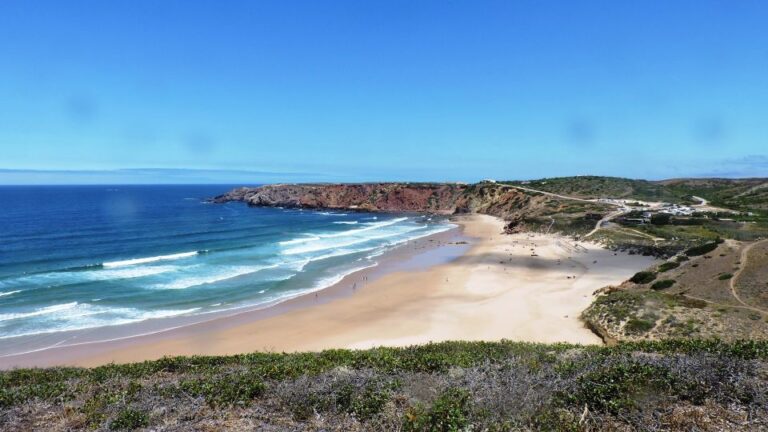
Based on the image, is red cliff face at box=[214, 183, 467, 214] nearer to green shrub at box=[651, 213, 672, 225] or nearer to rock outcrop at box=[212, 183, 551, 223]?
rock outcrop at box=[212, 183, 551, 223]

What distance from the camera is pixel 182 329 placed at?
2519 centimetres

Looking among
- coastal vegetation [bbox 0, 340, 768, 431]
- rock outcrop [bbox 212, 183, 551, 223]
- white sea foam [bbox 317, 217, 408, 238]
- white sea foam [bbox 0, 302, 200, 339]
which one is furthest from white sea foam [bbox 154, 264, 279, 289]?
rock outcrop [bbox 212, 183, 551, 223]

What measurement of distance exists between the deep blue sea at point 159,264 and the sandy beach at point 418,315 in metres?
3.69

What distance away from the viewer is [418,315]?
1086 inches

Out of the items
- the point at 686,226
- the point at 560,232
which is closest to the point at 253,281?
the point at 560,232

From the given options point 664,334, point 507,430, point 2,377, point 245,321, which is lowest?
point 245,321

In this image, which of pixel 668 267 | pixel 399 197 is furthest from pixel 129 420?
pixel 399 197

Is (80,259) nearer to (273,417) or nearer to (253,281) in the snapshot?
(253,281)

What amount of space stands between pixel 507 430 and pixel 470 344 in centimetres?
633

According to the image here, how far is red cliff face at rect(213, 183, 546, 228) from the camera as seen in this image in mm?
93269

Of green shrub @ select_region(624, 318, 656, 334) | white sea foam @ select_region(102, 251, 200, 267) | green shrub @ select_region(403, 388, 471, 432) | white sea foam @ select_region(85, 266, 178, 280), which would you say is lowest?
white sea foam @ select_region(85, 266, 178, 280)

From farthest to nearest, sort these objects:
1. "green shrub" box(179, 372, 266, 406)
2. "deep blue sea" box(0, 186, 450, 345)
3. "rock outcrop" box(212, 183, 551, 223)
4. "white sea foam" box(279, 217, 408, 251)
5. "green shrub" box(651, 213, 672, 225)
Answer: "rock outcrop" box(212, 183, 551, 223) → "white sea foam" box(279, 217, 408, 251) → "green shrub" box(651, 213, 672, 225) → "deep blue sea" box(0, 186, 450, 345) → "green shrub" box(179, 372, 266, 406)

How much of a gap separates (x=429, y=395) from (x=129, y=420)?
18.7ft

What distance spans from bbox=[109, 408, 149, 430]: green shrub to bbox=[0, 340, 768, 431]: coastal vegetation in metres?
0.02
